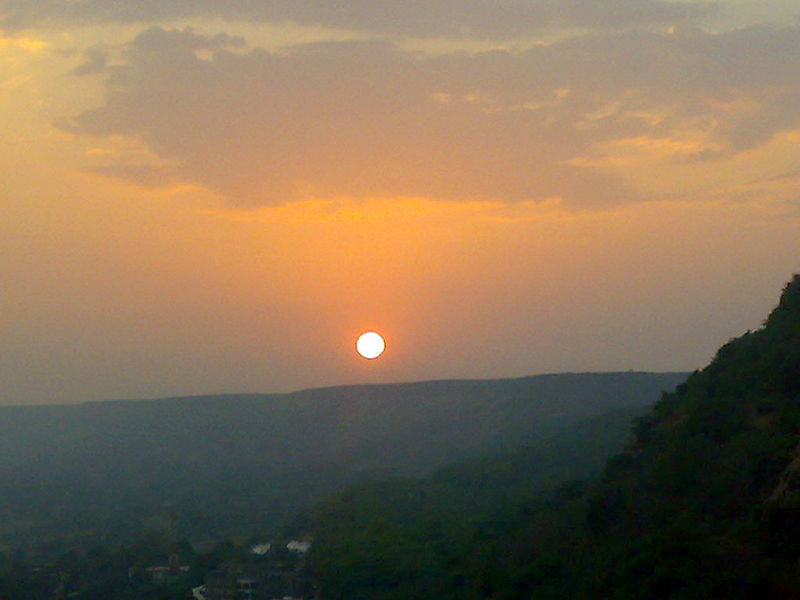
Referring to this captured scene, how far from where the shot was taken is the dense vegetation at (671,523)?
18250 millimetres

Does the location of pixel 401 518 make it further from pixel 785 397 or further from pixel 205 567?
pixel 785 397

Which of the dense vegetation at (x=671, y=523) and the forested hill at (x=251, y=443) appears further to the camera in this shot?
the forested hill at (x=251, y=443)

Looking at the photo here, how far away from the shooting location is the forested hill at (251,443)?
91350 millimetres

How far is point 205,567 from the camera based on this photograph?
5262 centimetres

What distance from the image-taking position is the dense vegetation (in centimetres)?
1825

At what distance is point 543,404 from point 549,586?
80515 mm

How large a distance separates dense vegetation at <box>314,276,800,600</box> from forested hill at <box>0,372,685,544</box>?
41.1m

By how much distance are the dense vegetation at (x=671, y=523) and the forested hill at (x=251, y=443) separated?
4107cm

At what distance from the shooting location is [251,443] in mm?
126688

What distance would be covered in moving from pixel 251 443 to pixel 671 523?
108178mm

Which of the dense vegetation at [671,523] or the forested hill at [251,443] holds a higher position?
the forested hill at [251,443]

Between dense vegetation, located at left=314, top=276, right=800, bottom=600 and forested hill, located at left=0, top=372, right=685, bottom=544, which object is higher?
forested hill, located at left=0, top=372, right=685, bottom=544

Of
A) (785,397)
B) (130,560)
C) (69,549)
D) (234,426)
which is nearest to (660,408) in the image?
(785,397)

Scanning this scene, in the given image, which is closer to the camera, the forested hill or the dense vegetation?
the dense vegetation
